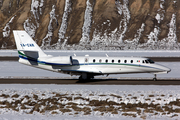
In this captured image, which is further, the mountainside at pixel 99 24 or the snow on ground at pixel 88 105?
the mountainside at pixel 99 24

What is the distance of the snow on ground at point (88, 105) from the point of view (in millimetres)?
13633

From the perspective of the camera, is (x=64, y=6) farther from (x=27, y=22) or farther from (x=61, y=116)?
(x=61, y=116)

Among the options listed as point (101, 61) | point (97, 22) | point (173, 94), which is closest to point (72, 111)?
point (173, 94)

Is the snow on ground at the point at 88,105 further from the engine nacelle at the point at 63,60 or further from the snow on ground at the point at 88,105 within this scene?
Result: the engine nacelle at the point at 63,60

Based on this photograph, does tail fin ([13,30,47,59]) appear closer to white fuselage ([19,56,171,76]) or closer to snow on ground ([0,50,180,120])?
white fuselage ([19,56,171,76])

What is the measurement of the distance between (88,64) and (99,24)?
81999mm

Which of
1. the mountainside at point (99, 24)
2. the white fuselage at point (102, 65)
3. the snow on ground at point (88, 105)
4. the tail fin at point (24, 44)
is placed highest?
the mountainside at point (99, 24)

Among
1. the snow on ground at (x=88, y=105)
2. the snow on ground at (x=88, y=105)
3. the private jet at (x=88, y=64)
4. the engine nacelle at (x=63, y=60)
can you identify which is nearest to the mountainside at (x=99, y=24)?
the private jet at (x=88, y=64)

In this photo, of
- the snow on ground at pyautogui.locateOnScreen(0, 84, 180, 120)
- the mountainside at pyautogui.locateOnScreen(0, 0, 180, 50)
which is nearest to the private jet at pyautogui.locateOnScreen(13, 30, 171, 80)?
the snow on ground at pyautogui.locateOnScreen(0, 84, 180, 120)

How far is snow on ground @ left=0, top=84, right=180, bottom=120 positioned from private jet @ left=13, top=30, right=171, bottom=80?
7.49 m

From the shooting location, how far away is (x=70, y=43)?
102 meters

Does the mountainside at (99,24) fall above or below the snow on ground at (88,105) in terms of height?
above

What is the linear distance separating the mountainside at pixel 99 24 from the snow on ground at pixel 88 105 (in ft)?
264

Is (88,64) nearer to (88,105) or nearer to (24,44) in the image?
(24,44)
